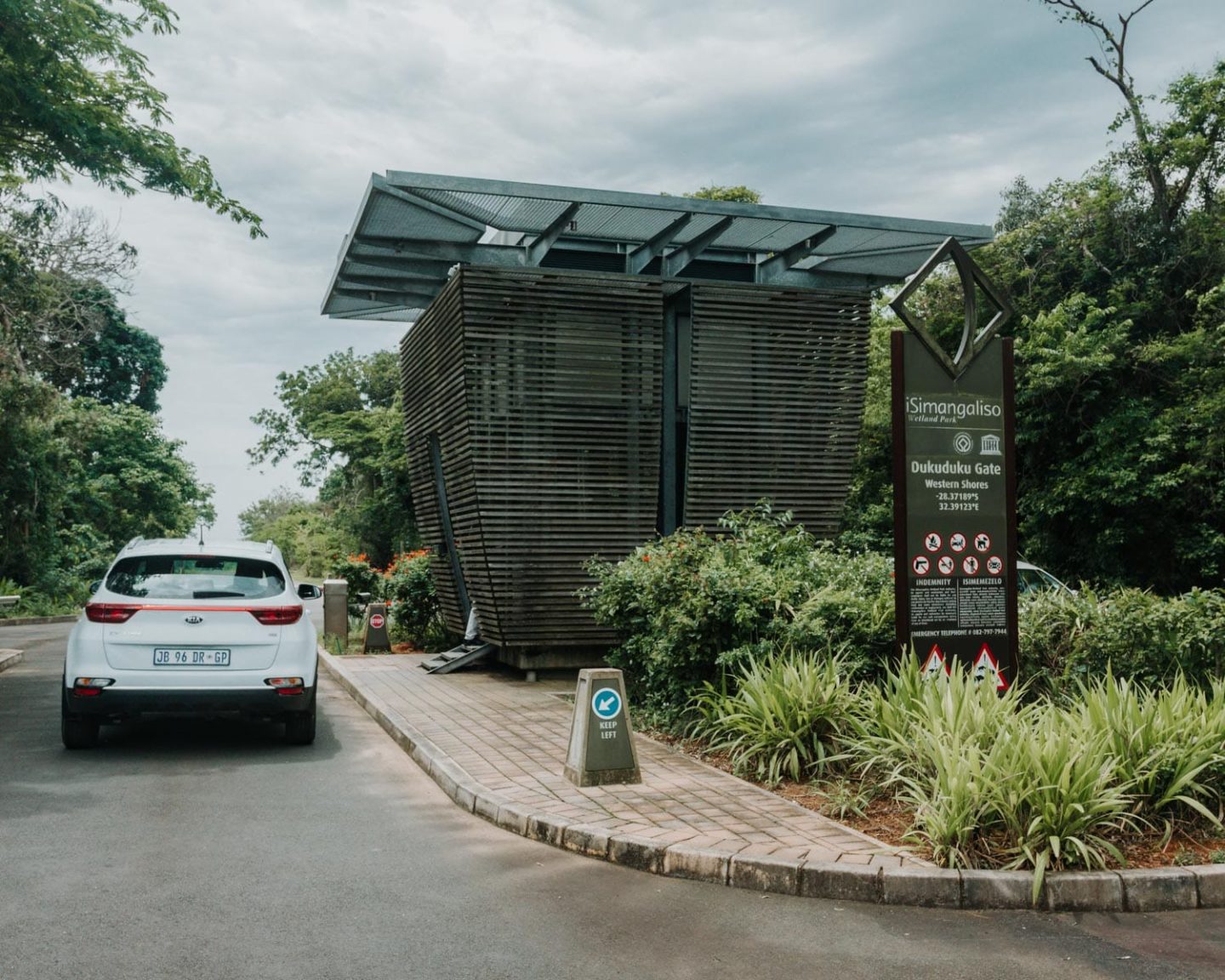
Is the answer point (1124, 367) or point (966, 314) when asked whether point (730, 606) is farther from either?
point (1124, 367)

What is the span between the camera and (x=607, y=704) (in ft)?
23.8

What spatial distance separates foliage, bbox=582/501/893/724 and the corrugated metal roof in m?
3.75

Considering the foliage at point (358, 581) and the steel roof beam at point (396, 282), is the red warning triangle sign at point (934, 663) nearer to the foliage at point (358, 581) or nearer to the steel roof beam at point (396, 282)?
the steel roof beam at point (396, 282)

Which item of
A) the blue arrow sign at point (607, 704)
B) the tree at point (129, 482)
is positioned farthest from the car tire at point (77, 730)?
the tree at point (129, 482)

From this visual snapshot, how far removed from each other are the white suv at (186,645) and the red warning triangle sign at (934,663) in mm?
4741

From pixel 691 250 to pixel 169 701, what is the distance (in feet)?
25.6

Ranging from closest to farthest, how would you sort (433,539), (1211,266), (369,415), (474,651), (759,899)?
(759,899), (474,651), (433,539), (1211,266), (369,415)

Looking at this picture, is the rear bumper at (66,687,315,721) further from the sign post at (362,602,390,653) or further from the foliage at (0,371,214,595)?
the foliage at (0,371,214,595)

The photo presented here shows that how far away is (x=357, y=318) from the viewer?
1728 cm

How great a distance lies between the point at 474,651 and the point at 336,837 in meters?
7.72

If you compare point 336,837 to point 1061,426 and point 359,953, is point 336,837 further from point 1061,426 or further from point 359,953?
point 1061,426

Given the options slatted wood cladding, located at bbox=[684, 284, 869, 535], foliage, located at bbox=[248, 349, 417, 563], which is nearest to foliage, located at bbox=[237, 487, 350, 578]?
foliage, located at bbox=[248, 349, 417, 563]

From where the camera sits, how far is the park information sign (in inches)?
320

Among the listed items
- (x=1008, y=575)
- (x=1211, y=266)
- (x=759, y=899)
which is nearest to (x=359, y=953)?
(x=759, y=899)
